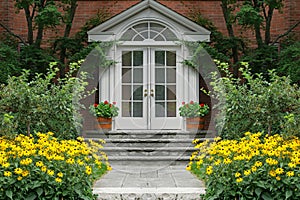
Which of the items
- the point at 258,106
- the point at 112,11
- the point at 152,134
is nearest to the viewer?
the point at 258,106

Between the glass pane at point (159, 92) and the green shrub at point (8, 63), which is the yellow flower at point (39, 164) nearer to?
the green shrub at point (8, 63)

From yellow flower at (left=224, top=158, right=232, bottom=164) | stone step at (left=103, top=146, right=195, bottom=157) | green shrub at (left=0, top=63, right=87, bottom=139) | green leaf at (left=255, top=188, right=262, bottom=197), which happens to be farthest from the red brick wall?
green leaf at (left=255, top=188, right=262, bottom=197)

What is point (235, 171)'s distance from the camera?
17.0 feet

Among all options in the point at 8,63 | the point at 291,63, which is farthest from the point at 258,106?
the point at 8,63

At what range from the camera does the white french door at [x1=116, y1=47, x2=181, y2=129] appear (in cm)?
1082

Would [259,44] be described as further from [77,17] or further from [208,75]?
[77,17]

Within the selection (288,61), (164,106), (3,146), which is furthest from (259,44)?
(3,146)

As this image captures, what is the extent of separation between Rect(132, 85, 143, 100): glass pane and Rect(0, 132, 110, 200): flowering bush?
542 cm

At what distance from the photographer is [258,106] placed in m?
7.55

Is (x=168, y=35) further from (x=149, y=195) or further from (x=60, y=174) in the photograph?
(x=60, y=174)

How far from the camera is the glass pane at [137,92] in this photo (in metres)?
10.9

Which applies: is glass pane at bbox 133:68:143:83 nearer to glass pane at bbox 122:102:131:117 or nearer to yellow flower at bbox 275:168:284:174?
glass pane at bbox 122:102:131:117

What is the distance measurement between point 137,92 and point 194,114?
1.52m

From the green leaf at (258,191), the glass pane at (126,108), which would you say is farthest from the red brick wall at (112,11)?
the green leaf at (258,191)
